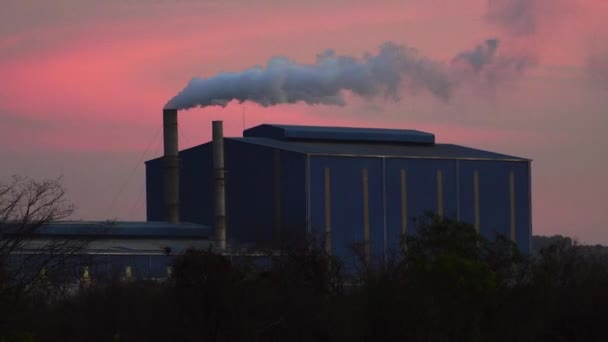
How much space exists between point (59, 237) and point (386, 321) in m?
23.7

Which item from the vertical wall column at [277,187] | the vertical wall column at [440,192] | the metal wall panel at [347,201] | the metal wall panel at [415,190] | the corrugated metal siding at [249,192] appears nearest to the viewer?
the metal wall panel at [347,201]

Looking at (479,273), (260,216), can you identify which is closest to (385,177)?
(260,216)

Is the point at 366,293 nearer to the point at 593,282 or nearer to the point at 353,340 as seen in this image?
the point at 353,340

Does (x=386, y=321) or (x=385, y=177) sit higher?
(x=385, y=177)

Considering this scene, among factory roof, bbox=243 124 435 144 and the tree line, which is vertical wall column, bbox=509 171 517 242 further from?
the tree line

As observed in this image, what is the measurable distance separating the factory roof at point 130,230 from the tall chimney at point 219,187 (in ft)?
5.52

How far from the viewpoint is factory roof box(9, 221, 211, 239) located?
52.8 m

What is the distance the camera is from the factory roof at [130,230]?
173 ft

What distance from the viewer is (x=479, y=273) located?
31484 millimetres

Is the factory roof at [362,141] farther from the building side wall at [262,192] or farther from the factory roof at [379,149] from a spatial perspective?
the building side wall at [262,192]

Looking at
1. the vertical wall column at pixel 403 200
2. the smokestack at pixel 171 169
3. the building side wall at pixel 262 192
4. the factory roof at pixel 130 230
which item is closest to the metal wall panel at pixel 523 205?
the vertical wall column at pixel 403 200

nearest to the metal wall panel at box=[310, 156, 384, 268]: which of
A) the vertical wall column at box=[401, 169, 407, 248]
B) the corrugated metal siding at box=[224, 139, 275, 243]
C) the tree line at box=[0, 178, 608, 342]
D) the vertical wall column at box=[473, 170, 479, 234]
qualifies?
the vertical wall column at box=[401, 169, 407, 248]

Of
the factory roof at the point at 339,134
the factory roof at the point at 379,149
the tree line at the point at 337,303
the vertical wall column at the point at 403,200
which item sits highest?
the factory roof at the point at 339,134

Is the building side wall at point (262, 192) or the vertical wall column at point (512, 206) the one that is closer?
the building side wall at point (262, 192)
